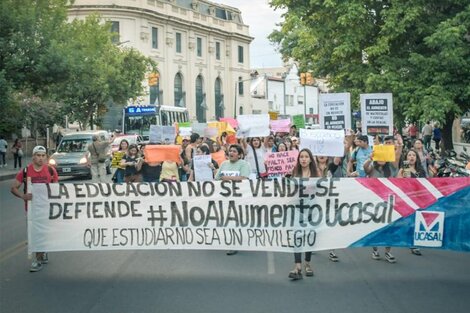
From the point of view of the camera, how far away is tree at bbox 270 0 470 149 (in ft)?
62.4

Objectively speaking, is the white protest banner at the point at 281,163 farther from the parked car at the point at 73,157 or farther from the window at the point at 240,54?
the window at the point at 240,54

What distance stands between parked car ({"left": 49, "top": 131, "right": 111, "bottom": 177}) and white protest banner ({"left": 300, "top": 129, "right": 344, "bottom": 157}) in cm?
1297

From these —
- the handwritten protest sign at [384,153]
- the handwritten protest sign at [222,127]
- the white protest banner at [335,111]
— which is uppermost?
Result: the white protest banner at [335,111]

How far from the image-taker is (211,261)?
9.35m

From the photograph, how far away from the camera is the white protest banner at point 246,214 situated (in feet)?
27.1

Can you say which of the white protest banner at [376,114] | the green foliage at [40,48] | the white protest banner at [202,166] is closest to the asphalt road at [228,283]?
the white protest banner at [202,166]

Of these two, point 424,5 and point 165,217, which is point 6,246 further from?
point 424,5

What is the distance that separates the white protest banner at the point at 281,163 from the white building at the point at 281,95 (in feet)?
234

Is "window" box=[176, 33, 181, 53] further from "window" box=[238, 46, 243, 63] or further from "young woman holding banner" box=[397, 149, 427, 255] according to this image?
"young woman holding banner" box=[397, 149, 427, 255]

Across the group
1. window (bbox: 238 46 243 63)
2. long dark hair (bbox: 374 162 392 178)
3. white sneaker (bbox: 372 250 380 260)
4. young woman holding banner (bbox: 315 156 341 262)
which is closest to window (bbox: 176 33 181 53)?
window (bbox: 238 46 243 63)

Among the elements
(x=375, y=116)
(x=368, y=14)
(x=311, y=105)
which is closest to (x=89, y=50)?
(x=368, y=14)

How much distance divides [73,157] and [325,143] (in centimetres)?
1507

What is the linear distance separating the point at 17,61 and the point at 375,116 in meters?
14.2

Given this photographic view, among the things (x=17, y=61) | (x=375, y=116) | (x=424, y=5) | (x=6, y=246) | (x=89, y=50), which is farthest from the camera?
(x=89, y=50)
